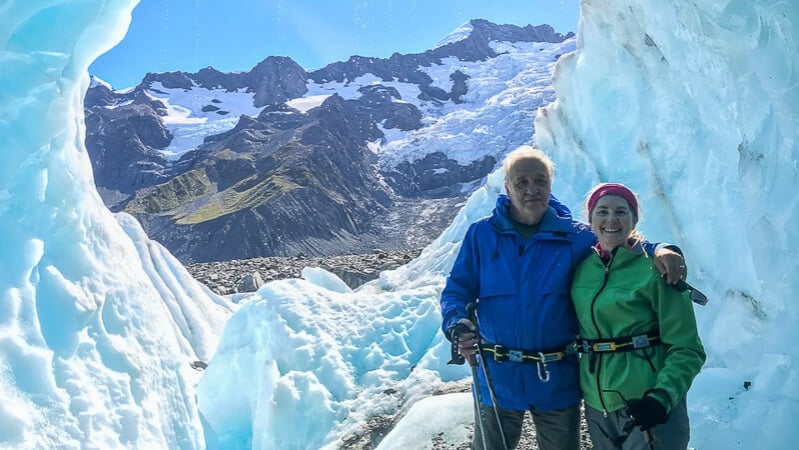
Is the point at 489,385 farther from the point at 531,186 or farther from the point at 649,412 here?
the point at 531,186

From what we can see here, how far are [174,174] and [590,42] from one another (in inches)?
4490

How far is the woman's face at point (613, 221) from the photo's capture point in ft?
9.09

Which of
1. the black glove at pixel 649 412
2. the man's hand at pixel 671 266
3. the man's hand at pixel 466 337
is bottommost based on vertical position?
the black glove at pixel 649 412

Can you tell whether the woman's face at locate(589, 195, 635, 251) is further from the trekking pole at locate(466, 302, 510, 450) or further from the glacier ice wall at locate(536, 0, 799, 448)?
the glacier ice wall at locate(536, 0, 799, 448)

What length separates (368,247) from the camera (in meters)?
84.9

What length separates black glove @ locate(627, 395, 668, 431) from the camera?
2.42 metres

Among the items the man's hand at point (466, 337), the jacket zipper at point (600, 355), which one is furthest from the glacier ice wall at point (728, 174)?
the man's hand at point (466, 337)

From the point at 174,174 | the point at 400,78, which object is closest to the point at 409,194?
the point at 174,174

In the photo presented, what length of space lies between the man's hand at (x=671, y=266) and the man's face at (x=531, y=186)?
646 millimetres

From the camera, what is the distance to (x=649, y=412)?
2426mm

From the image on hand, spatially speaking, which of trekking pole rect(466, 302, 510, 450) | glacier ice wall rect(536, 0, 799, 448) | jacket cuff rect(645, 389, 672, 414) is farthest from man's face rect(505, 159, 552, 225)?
glacier ice wall rect(536, 0, 799, 448)

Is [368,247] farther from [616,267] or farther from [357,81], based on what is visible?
[357,81]

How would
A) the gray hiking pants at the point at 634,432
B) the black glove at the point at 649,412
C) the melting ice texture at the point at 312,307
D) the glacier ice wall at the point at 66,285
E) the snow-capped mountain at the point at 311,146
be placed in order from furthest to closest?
the snow-capped mountain at the point at 311,146 → the melting ice texture at the point at 312,307 → the glacier ice wall at the point at 66,285 → the gray hiking pants at the point at 634,432 → the black glove at the point at 649,412

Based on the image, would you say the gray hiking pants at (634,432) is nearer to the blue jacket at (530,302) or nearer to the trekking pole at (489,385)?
the blue jacket at (530,302)
